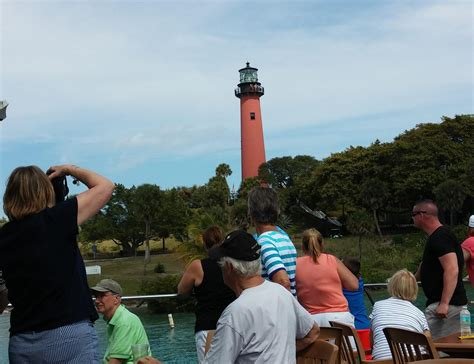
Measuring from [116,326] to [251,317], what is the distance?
178 cm

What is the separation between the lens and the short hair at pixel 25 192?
266cm

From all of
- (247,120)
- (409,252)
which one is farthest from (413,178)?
(247,120)

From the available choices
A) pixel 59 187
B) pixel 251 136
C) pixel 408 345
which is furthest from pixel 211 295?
pixel 251 136

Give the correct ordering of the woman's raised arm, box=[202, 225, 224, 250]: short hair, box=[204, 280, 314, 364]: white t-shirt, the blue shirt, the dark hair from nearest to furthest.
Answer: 1. box=[204, 280, 314, 364]: white t-shirt
2. the woman's raised arm
3. box=[202, 225, 224, 250]: short hair
4. the blue shirt
5. the dark hair

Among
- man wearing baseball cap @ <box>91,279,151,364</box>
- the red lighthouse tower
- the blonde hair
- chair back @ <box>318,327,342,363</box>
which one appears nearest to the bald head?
the blonde hair

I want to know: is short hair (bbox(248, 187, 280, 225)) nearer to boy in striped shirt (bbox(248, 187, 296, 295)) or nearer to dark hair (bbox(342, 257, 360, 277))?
boy in striped shirt (bbox(248, 187, 296, 295))

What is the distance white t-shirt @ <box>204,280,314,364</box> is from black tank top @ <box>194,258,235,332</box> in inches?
Answer: 49.6

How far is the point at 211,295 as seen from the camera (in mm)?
3865

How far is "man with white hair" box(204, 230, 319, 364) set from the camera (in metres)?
2.48

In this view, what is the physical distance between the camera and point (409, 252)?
35875mm

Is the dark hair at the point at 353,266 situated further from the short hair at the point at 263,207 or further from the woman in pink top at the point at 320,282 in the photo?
the short hair at the point at 263,207

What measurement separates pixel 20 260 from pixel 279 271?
1501 mm

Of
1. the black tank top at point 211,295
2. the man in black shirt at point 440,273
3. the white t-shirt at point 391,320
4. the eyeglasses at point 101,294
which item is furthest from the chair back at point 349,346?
the eyeglasses at point 101,294

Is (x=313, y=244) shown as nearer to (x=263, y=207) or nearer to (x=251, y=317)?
(x=263, y=207)
